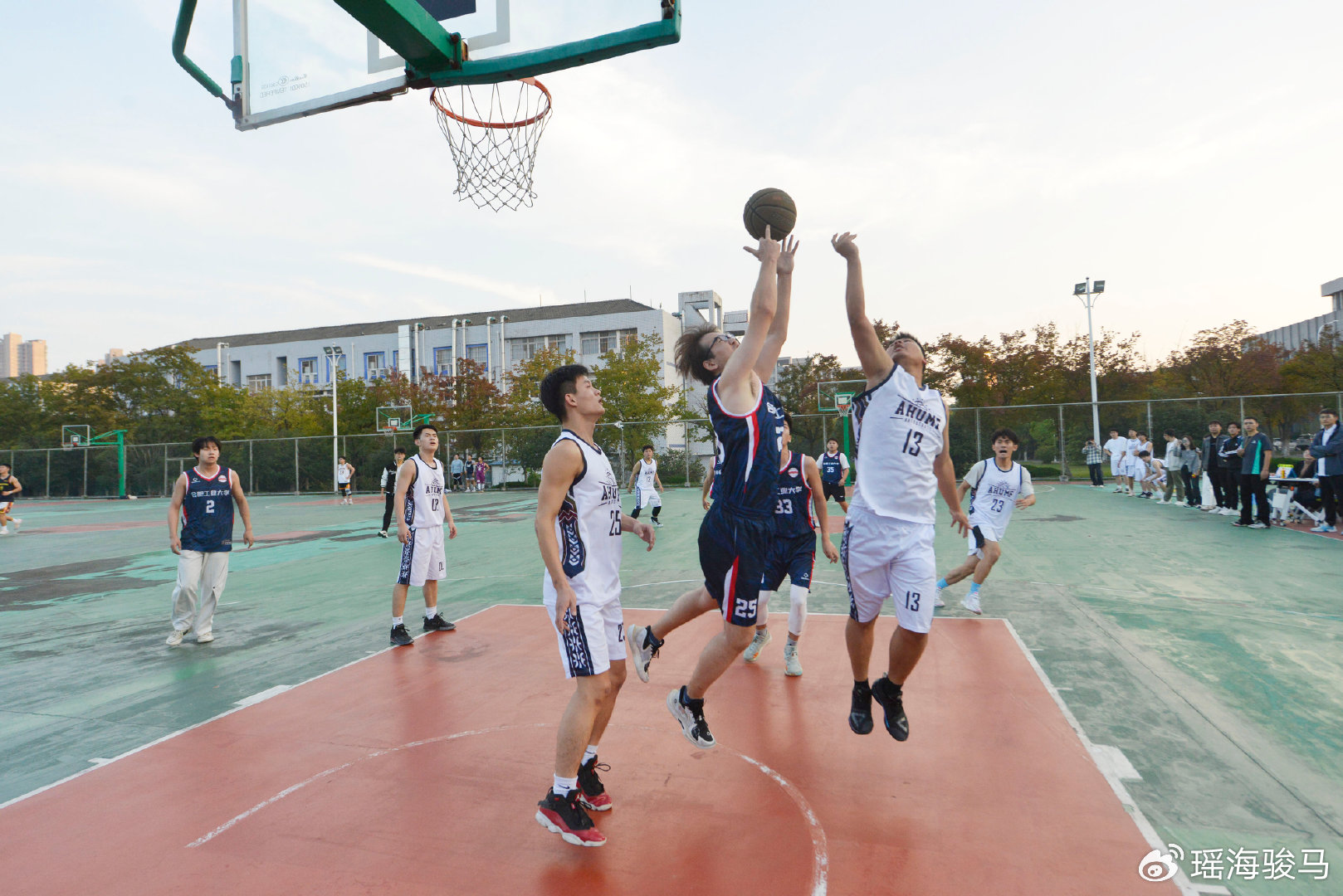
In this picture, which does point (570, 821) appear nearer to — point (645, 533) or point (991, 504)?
point (645, 533)

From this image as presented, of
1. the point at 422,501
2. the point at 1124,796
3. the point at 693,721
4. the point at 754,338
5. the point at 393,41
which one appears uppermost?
the point at 393,41

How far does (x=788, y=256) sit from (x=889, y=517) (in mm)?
1497

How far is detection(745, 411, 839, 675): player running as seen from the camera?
4.37 m

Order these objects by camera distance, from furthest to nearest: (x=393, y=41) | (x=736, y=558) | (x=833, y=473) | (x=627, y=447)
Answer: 1. (x=627, y=447)
2. (x=833, y=473)
3. (x=393, y=41)
4. (x=736, y=558)

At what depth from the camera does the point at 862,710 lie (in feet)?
12.6

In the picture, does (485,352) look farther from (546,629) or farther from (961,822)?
(961,822)

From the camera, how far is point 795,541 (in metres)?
4.73

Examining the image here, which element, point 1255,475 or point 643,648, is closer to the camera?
point 643,648

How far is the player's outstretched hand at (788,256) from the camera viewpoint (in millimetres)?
3947

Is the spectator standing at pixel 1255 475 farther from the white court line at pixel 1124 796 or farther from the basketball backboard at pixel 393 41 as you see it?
the basketball backboard at pixel 393 41

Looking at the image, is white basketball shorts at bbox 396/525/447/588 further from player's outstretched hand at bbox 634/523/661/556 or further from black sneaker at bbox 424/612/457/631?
player's outstretched hand at bbox 634/523/661/556

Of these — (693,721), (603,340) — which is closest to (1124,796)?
(693,721)

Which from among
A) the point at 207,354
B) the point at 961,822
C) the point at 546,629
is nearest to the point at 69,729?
the point at 546,629

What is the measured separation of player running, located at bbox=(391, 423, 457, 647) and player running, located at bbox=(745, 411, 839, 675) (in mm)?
3076
